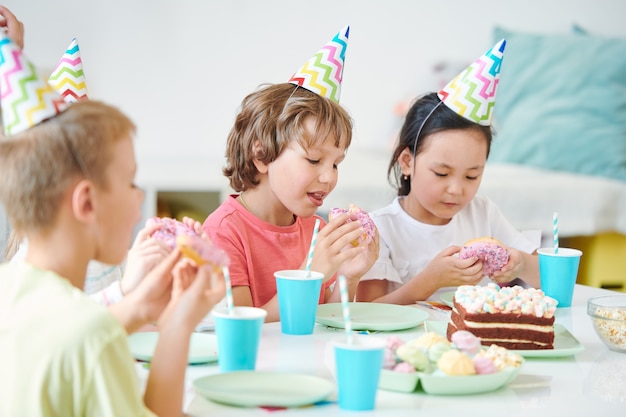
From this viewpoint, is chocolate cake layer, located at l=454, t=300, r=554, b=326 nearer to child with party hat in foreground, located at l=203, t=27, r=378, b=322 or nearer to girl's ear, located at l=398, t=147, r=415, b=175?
child with party hat in foreground, located at l=203, t=27, r=378, b=322

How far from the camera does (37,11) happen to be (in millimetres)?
3695

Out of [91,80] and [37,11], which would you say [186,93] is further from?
[37,11]

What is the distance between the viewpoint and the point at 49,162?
1015mm

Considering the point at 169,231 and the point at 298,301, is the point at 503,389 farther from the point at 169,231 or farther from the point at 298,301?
the point at 169,231

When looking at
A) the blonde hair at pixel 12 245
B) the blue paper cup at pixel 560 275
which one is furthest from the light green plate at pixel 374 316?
the blonde hair at pixel 12 245

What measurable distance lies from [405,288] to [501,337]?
22.5 inches

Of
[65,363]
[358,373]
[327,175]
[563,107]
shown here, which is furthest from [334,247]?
[563,107]

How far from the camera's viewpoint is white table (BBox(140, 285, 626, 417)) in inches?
43.1

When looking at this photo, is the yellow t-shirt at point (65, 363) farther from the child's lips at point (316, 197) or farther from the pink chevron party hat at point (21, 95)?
the child's lips at point (316, 197)

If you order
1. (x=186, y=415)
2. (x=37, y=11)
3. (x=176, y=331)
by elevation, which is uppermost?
(x=37, y=11)

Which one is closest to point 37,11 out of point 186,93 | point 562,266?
point 186,93

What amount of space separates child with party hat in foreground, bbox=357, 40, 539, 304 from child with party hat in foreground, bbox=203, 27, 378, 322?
0.19 m

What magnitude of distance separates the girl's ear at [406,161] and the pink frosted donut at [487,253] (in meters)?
0.49

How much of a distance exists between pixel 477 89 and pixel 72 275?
4.44 ft
